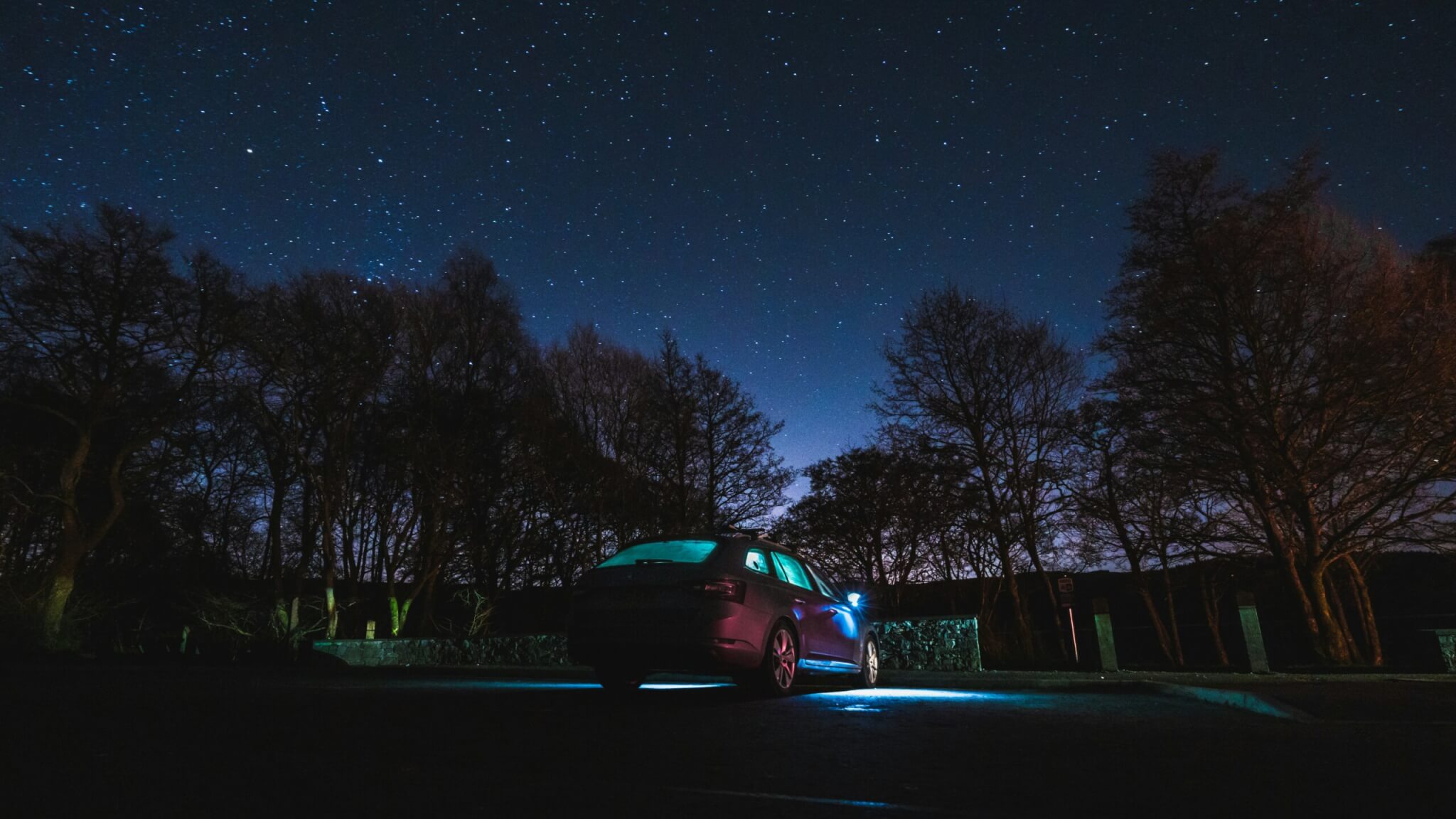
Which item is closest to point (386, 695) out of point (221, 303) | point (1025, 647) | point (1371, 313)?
point (1025, 647)

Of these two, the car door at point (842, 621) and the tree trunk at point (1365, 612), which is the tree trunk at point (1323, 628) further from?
the car door at point (842, 621)

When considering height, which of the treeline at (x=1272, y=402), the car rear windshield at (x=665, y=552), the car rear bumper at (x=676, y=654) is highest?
the treeline at (x=1272, y=402)

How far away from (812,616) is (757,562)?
1053 millimetres

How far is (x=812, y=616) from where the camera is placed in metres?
8.36

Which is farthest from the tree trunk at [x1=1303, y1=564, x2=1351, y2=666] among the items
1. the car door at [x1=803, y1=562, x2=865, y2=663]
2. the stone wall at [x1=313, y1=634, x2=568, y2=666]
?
the stone wall at [x1=313, y1=634, x2=568, y2=666]

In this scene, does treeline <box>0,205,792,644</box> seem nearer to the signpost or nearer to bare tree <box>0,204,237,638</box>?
bare tree <box>0,204,237,638</box>

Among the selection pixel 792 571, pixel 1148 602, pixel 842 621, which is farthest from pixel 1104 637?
pixel 1148 602

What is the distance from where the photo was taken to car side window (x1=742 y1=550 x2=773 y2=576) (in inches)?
299

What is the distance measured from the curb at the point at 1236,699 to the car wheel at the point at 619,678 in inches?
202

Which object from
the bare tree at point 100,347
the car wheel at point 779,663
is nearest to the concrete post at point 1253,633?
the car wheel at point 779,663

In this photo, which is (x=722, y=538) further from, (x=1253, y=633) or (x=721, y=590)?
(x=1253, y=633)

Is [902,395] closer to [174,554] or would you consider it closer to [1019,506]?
[1019,506]

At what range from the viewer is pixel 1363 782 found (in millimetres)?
3434

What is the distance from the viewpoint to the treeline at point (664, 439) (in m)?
17.0
